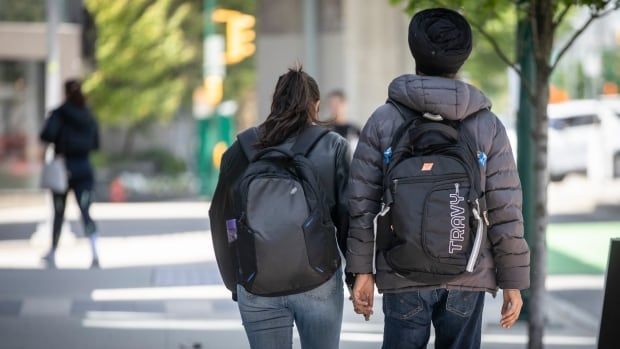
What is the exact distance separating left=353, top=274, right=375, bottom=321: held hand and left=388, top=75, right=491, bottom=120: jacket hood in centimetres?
65

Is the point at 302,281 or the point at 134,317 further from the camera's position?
the point at 134,317

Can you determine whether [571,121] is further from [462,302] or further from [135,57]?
[462,302]

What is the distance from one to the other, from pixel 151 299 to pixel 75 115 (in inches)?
91.2

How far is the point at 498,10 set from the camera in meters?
8.46

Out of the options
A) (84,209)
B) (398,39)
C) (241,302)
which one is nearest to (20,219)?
(398,39)

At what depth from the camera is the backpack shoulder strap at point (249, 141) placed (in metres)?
4.79

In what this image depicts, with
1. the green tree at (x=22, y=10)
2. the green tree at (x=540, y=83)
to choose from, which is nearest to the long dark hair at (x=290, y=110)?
the green tree at (x=540, y=83)

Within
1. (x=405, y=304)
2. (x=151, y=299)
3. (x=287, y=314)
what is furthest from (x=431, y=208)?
(x=151, y=299)

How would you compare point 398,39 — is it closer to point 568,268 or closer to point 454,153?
point 568,268

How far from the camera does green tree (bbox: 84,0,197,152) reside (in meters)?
33.2

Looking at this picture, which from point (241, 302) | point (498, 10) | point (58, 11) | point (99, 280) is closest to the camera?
point (241, 302)

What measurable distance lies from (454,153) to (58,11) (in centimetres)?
1375

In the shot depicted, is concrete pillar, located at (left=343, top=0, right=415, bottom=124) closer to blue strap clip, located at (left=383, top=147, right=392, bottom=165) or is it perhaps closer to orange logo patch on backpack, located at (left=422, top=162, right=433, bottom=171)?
blue strap clip, located at (left=383, top=147, right=392, bottom=165)

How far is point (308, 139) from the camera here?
4.77m
